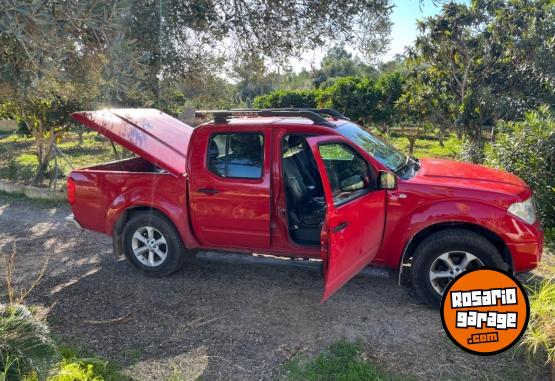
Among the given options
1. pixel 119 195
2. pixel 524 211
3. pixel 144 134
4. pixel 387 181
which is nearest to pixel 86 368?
pixel 119 195

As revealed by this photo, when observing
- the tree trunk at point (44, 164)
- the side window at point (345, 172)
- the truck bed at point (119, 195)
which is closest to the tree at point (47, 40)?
the truck bed at point (119, 195)

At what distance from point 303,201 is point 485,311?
2.22 m

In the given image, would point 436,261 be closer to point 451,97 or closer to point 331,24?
point 331,24

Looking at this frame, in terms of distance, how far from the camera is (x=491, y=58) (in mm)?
11227

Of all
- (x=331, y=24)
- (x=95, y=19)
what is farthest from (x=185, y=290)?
Answer: (x=331, y=24)

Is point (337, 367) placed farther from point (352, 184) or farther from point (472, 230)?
point (472, 230)

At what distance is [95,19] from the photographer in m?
3.40

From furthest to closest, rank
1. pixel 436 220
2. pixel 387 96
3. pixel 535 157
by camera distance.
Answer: pixel 387 96
pixel 535 157
pixel 436 220

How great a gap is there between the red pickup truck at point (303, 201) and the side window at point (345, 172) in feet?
0.05

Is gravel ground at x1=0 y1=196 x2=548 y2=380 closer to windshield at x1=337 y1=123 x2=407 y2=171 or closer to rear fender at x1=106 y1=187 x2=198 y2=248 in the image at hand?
rear fender at x1=106 y1=187 x2=198 y2=248

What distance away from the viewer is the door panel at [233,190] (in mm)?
4395

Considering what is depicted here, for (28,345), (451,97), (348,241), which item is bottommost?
(28,345)

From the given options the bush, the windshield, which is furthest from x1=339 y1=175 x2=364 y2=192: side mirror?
the bush

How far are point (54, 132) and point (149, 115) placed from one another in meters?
5.26
